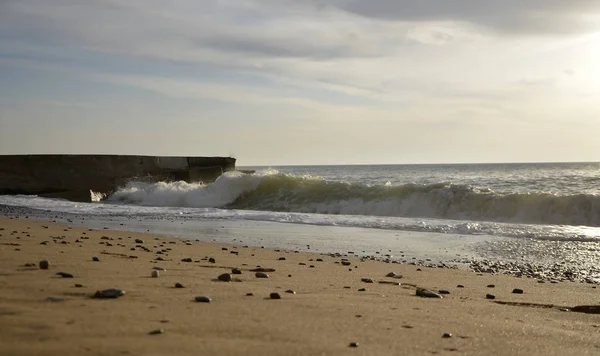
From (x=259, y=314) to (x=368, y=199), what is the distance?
17.6 meters

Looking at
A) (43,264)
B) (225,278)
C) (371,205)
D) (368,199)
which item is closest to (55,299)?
(43,264)

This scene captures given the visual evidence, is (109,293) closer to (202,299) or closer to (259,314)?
(202,299)

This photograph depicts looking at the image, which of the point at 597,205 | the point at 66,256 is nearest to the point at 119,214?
the point at 66,256

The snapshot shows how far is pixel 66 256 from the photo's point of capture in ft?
17.9

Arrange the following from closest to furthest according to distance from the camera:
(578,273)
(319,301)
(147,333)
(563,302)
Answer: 1. (147,333)
2. (319,301)
3. (563,302)
4. (578,273)

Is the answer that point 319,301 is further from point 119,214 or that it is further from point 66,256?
point 119,214

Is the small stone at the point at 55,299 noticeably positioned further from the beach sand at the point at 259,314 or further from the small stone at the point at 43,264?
the small stone at the point at 43,264

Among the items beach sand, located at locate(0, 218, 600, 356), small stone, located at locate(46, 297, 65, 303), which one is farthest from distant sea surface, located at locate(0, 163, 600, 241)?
small stone, located at locate(46, 297, 65, 303)

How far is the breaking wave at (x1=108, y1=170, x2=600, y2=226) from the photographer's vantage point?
17.1 metres

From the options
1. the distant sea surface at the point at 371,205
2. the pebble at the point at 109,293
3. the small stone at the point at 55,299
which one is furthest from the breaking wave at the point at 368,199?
the small stone at the point at 55,299

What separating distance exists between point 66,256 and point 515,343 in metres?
3.79

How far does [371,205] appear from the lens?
20109mm

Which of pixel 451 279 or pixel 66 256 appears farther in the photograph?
pixel 451 279

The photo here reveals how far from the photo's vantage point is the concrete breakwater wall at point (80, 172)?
88.3 ft
